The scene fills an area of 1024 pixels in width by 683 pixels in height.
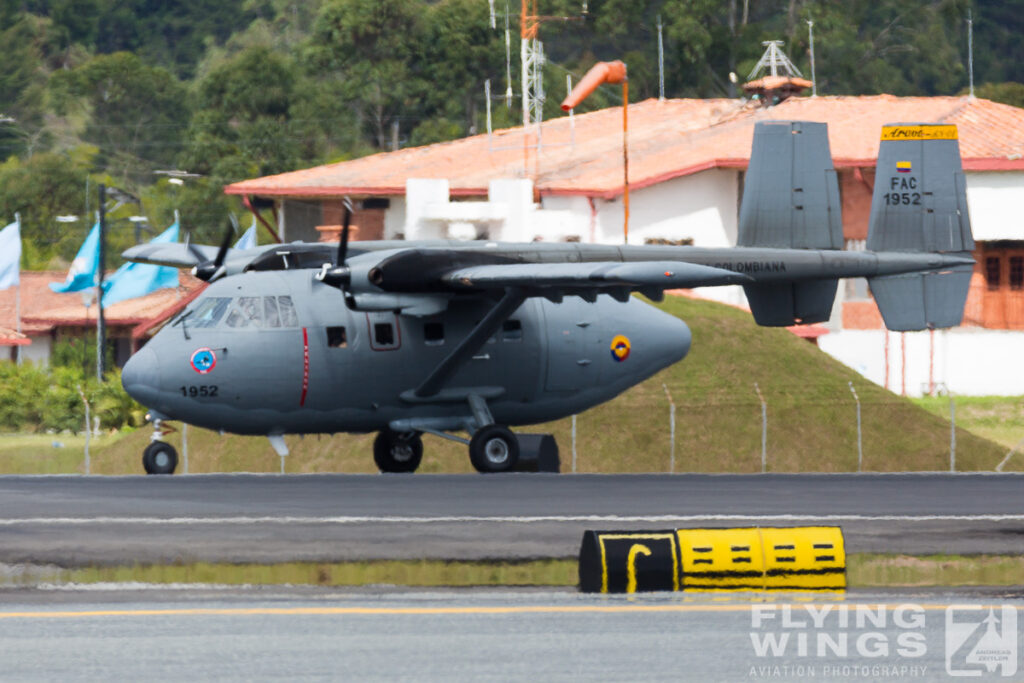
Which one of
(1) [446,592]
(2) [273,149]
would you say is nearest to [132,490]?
(1) [446,592]

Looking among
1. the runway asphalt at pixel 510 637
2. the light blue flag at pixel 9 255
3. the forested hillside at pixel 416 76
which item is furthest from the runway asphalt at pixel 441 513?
the forested hillside at pixel 416 76

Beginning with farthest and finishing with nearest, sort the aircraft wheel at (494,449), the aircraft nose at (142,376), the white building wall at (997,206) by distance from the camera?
1. the white building wall at (997,206)
2. the aircraft wheel at (494,449)
3. the aircraft nose at (142,376)

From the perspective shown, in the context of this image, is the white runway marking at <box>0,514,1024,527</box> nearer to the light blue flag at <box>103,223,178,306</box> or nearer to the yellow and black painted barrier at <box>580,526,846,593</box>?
the yellow and black painted barrier at <box>580,526,846,593</box>

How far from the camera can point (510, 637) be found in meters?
11.5

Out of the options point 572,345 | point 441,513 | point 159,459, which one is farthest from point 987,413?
point 441,513

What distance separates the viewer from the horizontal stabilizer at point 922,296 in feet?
92.9

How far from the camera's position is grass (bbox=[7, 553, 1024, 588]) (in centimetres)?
1418

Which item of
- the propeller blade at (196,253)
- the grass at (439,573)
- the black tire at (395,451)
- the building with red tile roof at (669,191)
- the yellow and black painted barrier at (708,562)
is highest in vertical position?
the building with red tile roof at (669,191)

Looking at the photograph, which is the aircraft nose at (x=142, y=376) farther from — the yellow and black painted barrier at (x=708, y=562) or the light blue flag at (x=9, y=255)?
the light blue flag at (x=9, y=255)

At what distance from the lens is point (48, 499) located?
18.5m

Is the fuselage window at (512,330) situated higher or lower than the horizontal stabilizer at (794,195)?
lower

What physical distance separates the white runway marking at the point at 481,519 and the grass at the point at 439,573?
70.1 inches

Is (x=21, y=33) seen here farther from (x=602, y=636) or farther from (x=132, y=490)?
(x=602, y=636)

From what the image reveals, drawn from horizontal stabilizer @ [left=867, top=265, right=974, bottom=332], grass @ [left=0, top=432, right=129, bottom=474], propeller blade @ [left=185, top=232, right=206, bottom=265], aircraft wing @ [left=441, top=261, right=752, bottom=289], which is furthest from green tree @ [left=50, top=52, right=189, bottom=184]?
aircraft wing @ [left=441, top=261, right=752, bottom=289]
